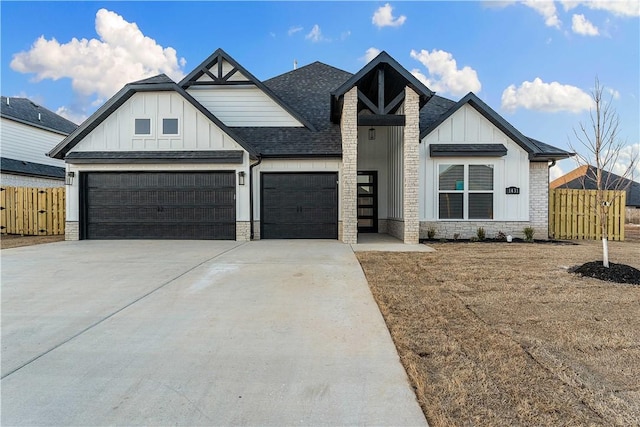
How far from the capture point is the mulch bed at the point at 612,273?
606 centimetres

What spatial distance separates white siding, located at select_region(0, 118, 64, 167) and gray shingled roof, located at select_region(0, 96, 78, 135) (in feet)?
0.97

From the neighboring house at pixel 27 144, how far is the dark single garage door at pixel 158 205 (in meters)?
9.66

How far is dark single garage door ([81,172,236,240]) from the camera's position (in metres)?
12.3

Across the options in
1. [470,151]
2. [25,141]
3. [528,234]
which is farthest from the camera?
[25,141]

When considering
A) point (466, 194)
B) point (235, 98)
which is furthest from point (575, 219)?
point (235, 98)

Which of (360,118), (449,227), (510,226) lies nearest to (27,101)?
(360,118)

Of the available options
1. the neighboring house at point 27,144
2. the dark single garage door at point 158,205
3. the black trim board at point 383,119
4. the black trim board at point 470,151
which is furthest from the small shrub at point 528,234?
the neighboring house at point 27,144

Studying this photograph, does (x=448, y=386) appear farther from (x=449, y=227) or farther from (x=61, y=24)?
(x=61, y=24)

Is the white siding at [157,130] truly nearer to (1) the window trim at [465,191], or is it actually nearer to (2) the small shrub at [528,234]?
(1) the window trim at [465,191]

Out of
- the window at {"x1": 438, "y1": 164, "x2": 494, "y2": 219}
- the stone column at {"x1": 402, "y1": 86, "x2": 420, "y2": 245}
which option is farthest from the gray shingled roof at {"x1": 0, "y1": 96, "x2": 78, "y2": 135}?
the window at {"x1": 438, "y1": 164, "x2": 494, "y2": 219}

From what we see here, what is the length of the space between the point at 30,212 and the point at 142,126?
7445 mm

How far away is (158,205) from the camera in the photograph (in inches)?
486

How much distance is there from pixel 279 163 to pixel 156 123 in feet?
14.5

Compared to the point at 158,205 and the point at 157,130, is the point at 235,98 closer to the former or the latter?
the point at 157,130
